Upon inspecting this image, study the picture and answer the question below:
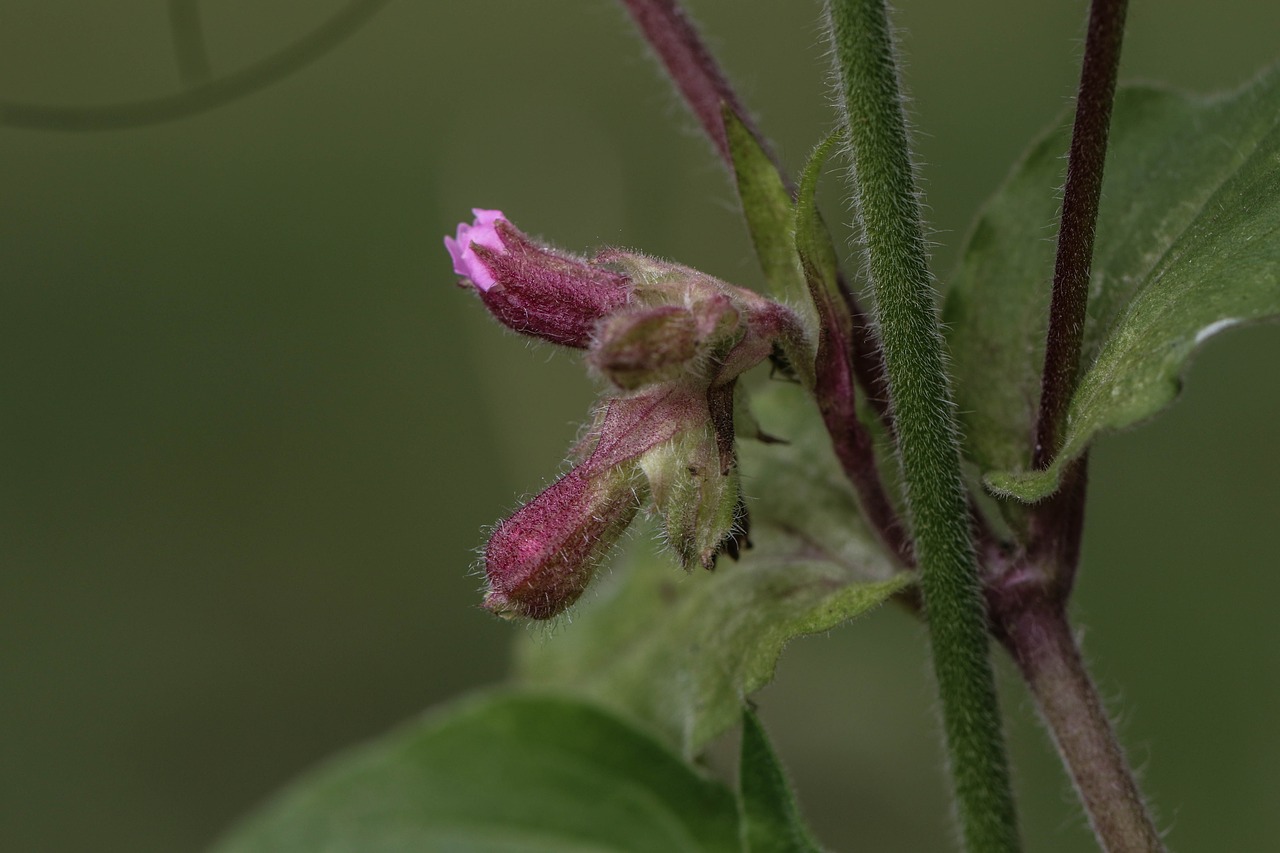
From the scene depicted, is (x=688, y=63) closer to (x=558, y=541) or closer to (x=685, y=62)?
(x=685, y=62)

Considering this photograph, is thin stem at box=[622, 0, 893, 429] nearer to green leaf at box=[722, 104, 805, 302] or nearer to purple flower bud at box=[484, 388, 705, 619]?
green leaf at box=[722, 104, 805, 302]

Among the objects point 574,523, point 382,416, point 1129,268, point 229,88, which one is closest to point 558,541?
point 574,523

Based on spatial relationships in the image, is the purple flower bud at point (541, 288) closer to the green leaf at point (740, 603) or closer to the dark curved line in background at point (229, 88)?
the green leaf at point (740, 603)

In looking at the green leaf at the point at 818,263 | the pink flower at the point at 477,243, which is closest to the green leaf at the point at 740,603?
the green leaf at the point at 818,263

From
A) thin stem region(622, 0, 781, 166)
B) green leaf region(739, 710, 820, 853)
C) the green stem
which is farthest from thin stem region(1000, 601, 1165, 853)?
thin stem region(622, 0, 781, 166)

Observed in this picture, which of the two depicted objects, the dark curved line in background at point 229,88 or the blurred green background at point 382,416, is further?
the blurred green background at point 382,416

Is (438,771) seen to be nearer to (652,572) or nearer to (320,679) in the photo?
(652,572)

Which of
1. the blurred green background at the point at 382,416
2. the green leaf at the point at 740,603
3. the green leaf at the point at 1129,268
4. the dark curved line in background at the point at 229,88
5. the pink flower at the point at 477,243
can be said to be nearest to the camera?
the green leaf at the point at 1129,268

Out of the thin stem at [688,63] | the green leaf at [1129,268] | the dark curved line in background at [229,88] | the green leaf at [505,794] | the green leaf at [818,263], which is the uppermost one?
the dark curved line in background at [229,88]

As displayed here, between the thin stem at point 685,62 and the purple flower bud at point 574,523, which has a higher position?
the thin stem at point 685,62
